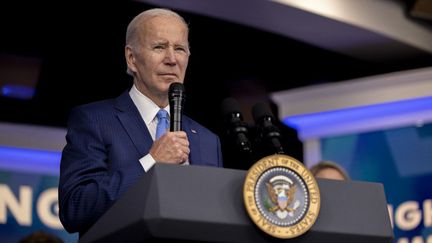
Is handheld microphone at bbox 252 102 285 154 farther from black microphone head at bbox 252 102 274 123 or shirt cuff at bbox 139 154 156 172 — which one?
shirt cuff at bbox 139 154 156 172

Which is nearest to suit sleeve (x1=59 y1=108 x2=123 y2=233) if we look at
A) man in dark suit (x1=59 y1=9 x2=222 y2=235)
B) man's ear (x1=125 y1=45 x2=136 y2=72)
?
man in dark suit (x1=59 y1=9 x2=222 y2=235)

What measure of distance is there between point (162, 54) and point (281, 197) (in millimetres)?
715

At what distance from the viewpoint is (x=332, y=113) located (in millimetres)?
5883

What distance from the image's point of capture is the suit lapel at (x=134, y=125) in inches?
87.9

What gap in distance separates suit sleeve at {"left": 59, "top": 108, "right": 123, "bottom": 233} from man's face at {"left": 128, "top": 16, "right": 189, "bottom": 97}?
214 mm

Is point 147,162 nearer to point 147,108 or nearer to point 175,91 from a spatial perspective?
point 175,91

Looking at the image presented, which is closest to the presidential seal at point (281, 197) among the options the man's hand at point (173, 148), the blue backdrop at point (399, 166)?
the man's hand at point (173, 148)

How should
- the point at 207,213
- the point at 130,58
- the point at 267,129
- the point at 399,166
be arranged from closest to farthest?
the point at 207,213, the point at 267,129, the point at 130,58, the point at 399,166

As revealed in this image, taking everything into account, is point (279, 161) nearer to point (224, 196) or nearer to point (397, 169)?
point (224, 196)

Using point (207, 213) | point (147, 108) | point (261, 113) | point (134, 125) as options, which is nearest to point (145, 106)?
point (147, 108)

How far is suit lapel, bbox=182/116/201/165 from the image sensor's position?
2.36 metres

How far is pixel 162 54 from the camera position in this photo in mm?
2395

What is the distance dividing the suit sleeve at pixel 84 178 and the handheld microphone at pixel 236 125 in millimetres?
304

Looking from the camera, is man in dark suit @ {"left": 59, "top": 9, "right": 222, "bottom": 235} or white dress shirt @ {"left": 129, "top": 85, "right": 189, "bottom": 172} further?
white dress shirt @ {"left": 129, "top": 85, "right": 189, "bottom": 172}
